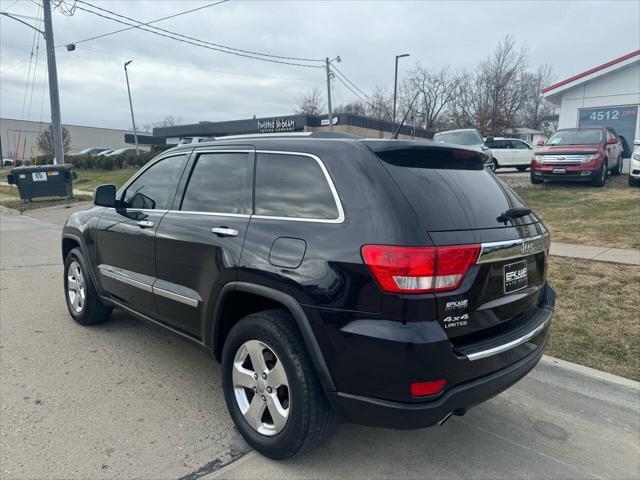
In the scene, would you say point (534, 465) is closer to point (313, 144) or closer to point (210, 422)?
point (210, 422)

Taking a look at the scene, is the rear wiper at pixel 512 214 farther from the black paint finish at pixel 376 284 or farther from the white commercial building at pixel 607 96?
the white commercial building at pixel 607 96

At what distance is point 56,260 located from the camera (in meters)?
8.15

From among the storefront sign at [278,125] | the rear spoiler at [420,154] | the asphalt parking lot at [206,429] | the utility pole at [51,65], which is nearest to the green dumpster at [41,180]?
the utility pole at [51,65]

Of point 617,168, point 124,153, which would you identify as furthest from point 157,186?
point 124,153

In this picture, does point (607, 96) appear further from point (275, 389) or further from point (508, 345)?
point (275, 389)

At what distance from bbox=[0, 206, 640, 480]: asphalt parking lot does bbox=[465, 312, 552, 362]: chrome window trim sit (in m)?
0.75

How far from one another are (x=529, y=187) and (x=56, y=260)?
12.2m

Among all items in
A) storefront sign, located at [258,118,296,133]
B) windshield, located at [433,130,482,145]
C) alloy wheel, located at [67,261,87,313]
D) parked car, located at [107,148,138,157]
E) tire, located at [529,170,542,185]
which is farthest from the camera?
storefront sign, located at [258,118,296,133]

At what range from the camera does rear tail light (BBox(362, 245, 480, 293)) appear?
2225mm

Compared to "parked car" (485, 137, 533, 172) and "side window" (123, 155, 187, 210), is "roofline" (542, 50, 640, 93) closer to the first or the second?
"parked car" (485, 137, 533, 172)

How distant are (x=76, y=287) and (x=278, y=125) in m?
35.9

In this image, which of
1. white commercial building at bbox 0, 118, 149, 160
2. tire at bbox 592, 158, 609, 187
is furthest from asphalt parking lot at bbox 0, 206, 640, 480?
white commercial building at bbox 0, 118, 149, 160

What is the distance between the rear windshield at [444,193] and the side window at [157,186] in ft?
5.99

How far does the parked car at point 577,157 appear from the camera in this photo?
1299 cm
